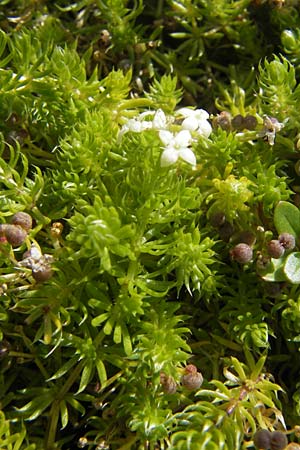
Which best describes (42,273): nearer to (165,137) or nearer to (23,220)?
(23,220)

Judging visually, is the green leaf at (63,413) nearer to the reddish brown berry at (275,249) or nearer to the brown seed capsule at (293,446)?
the brown seed capsule at (293,446)

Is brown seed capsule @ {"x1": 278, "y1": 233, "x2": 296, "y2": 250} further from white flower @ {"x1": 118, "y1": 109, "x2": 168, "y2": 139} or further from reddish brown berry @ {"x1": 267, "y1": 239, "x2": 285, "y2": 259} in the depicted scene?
white flower @ {"x1": 118, "y1": 109, "x2": 168, "y2": 139}

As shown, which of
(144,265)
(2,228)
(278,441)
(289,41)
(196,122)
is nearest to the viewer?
(278,441)

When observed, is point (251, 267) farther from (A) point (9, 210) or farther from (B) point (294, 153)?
(A) point (9, 210)

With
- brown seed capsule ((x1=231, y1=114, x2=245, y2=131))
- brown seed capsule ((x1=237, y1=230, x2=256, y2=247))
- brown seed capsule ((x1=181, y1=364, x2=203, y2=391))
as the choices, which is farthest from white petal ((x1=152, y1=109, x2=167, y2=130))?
brown seed capsule ((x1=181, y1=364, x2=203, y2=391))

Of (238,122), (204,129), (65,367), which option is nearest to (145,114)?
(204,129)

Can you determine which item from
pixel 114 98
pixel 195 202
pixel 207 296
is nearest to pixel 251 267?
pixel 207 296

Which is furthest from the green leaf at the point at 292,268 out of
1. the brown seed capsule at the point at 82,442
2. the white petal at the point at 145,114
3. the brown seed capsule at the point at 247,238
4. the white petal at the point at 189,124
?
the brown seed capsule at the point at 82,442
